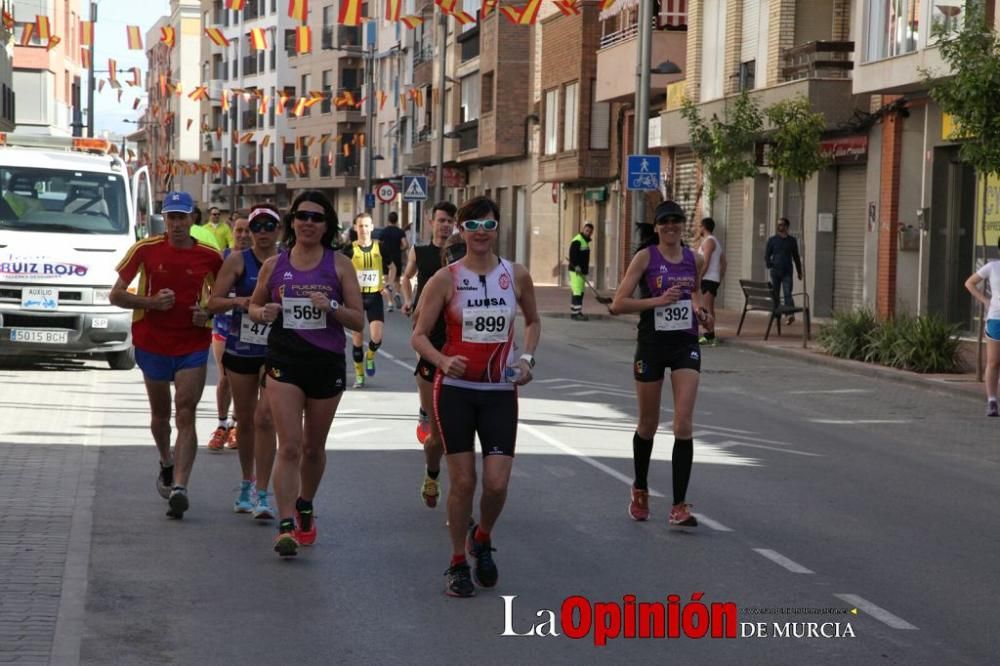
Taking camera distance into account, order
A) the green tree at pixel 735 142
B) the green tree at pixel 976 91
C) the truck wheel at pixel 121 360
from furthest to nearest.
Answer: the green tree at pixel 735 142, the truck wheel at pixel 121 360, the green tree at pixel 976 91

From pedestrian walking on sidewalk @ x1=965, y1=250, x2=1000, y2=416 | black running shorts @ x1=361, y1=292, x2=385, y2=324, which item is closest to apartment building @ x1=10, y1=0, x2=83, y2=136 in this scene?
black running shorts @ x1=361, y1=292, x2=385, y2=324

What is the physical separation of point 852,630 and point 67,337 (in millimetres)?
13862

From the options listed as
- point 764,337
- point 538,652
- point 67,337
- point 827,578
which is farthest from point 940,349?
point 538,652

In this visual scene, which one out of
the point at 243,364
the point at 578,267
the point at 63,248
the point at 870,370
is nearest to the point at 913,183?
the point at 578,267

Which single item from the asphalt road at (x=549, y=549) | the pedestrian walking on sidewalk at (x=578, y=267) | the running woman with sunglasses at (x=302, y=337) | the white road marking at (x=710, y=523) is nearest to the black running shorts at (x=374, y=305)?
the asphalt road at (x=549, y=549)

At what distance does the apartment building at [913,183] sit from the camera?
1109 inches

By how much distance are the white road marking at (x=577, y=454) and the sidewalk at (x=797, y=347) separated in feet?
21.0

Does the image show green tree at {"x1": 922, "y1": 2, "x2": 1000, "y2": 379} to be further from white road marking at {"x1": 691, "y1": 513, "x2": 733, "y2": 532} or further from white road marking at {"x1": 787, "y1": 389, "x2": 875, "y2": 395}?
white road marking at {"x1": 691, "y1": 513, "x2": 733, "y2": 532}

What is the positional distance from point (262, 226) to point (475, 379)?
2.30 meters

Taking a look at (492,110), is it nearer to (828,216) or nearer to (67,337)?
(828,216)

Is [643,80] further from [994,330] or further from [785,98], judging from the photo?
[994,330]

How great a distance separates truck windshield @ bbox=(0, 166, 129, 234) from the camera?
66.4ft

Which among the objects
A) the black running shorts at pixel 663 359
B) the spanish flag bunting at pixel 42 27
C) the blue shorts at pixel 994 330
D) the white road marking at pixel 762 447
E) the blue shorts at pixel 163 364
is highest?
the spanish flag bunting at pixel 42 27

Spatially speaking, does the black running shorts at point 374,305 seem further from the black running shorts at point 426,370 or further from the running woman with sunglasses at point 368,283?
the black running shorts at point 426,370
